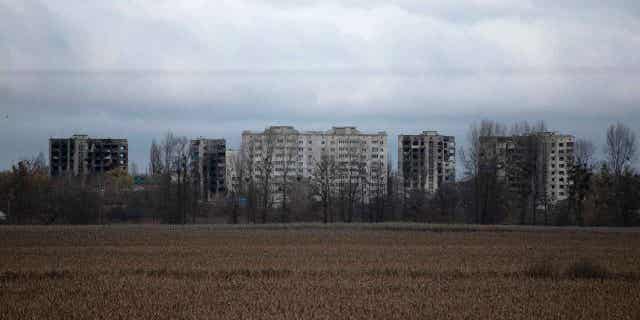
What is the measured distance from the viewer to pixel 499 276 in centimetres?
2472

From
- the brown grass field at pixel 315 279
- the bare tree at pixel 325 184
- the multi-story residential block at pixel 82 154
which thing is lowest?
the brown grass field at pixel 315 279

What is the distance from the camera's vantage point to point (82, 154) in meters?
148

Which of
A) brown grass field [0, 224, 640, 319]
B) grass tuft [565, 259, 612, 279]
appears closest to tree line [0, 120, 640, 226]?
brown grass field [0, 224, 640, 319]

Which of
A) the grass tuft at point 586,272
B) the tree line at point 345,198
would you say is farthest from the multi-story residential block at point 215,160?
the grass tuft at point 586,272

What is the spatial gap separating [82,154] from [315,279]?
440 ft

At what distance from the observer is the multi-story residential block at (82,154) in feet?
479

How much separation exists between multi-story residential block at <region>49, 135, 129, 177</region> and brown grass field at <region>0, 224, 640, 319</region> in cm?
10808

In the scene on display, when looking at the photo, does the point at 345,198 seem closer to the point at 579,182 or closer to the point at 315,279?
the point at 579,182

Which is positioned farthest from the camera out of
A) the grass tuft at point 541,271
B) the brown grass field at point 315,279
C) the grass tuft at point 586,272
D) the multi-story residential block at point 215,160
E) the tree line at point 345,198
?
the multi-story residential block at point 215,160

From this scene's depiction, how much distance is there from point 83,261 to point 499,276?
16.9m

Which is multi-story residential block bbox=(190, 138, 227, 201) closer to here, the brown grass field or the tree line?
the tree line

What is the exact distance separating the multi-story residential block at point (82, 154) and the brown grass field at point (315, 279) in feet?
355

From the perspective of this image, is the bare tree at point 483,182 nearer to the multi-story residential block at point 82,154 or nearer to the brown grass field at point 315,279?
the brown grass field at point 315,279

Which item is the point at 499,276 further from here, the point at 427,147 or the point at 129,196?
the point at 427,147
